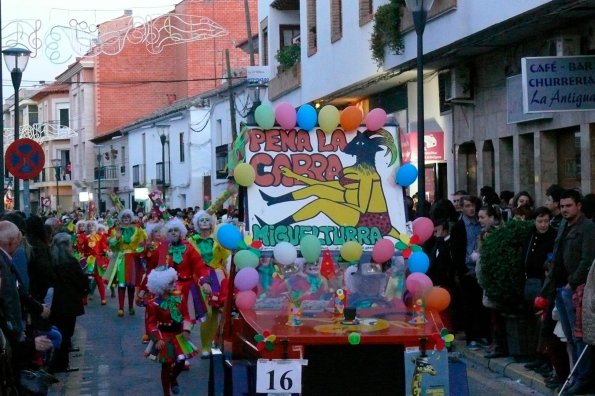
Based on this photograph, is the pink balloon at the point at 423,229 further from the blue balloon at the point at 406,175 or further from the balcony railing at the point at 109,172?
the balcony railing at the point at 109,172

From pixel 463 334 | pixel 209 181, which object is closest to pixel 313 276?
pixel 463 334

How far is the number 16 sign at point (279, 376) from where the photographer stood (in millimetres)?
7371

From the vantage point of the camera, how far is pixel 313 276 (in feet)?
27.7

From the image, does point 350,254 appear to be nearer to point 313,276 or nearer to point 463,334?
point 313,276

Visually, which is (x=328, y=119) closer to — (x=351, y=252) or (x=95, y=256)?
(x=351, y=252)

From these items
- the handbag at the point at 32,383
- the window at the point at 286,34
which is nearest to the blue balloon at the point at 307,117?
the handbag at the point at 32,383

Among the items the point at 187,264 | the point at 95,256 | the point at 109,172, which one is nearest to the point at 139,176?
the point at 109,172

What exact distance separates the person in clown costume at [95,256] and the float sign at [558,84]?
445 inches

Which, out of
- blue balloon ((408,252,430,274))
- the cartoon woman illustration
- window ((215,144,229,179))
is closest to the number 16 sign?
blue balloon ((408,252,430,274))

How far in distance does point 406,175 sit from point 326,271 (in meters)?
1.08

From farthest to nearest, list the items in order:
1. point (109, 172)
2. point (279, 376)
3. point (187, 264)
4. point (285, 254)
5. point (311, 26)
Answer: point (109, 172)
point (311, 26)
point (187, 264)
point (285, 254)
point (279, 376)

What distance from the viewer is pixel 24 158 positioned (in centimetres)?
1892

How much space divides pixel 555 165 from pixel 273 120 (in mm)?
11329

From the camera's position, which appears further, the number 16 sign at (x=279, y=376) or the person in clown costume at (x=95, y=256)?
the person in clown costume at (x=95, y=256)
